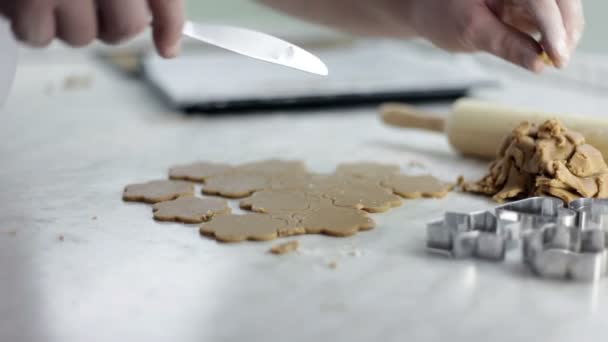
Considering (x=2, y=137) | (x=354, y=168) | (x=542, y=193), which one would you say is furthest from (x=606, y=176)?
(x=2, y=137)

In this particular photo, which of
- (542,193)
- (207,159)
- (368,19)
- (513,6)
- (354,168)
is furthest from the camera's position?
(368,19)

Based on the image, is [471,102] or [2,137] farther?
[2,137]

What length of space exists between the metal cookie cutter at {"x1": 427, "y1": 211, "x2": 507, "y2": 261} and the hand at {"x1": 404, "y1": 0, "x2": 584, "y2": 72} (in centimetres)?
28

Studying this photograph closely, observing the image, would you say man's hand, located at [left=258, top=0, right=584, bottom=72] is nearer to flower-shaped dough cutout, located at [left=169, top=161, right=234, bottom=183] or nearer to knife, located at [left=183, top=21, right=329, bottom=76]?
knife, located at [left=183, top=21, right=329, bottom=76]

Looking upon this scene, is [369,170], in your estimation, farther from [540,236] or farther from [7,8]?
[7,8]

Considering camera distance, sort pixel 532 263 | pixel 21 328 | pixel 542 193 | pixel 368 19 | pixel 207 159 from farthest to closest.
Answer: pixel 368 19
pixel 207 159
pixel 542 193
pixel 532 263
pixel 21 328

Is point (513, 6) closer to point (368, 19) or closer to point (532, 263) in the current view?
point (368, 19)

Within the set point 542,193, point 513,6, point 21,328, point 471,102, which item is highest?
point 513,6

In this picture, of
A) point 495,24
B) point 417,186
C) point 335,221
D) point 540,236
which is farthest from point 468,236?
point 495,24

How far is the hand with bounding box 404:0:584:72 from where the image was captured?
3.71ft

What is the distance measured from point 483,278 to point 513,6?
0.54 metres

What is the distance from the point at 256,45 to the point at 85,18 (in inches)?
9.8

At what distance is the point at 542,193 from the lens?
1105 millimetres

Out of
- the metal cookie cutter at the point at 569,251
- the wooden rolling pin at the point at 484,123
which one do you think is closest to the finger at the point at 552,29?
the wooden rolling pin at the point at 484,123
